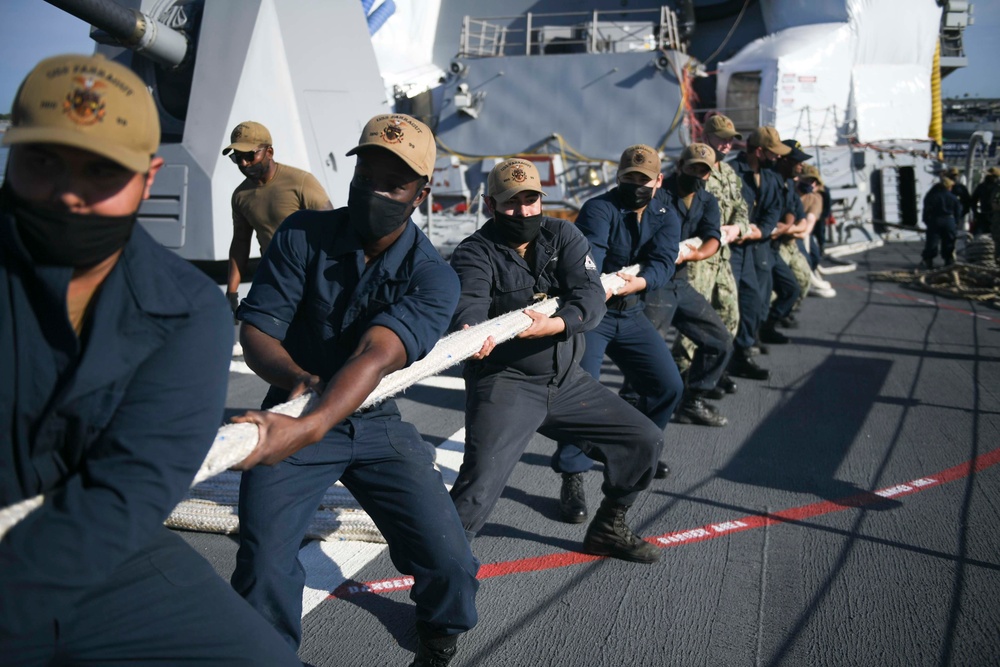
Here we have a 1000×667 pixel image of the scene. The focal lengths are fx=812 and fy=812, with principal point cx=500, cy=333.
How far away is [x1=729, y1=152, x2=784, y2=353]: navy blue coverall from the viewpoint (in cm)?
746

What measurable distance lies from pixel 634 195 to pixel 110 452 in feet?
12.8

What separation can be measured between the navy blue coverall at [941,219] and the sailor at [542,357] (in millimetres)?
13893

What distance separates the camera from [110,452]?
146 centimetres

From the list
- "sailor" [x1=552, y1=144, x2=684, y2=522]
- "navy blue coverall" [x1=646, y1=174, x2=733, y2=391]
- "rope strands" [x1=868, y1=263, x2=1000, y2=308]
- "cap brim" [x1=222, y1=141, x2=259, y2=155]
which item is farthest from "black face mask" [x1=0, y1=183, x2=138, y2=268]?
"rope strands" [x1=868, y1=263, x2=1000, y2=308]

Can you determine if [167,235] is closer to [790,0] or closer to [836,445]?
[836,445]

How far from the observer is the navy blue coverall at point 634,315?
4664mm

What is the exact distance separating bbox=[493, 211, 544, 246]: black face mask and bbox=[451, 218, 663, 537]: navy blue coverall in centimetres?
5

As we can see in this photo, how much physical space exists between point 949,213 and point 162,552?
16.6m

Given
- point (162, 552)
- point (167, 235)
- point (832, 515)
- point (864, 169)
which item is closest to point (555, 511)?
point (832, 515)

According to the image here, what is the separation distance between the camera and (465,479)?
325 cm

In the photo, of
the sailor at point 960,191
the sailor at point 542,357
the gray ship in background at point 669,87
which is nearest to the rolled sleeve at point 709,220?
the sailor at point 542,357

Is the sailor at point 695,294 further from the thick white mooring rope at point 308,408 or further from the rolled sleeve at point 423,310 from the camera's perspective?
the rolled sleeve at point 423,310

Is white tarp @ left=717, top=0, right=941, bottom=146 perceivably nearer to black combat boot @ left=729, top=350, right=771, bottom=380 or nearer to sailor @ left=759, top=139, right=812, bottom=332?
sailor @ left=759, top=139, right=812, bottom=332

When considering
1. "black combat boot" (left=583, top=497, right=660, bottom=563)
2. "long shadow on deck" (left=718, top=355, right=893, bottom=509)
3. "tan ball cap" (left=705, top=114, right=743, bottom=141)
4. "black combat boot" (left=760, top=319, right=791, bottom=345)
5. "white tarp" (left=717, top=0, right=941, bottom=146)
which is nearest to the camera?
"black combat boot" (left=583, top=497, right=660, bottom=563)
